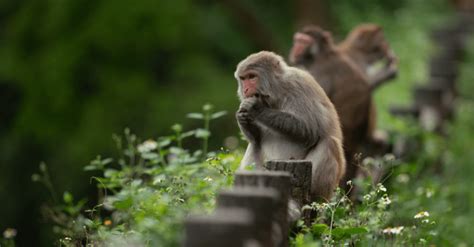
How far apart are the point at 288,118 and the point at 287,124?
0.03 metres

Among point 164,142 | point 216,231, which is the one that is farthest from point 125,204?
point 216,231

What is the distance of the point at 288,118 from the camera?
5.64 meters

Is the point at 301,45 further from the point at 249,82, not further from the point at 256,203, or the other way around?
the point at 256,203

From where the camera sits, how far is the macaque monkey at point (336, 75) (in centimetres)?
830

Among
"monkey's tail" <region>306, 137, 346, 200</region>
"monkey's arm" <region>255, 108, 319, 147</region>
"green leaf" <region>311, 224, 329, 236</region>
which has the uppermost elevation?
"monkey's arm" <region>255, 108, 319, 147</region>

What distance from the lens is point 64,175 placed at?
15.6 m

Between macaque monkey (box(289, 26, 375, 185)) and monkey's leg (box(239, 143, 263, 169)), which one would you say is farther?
→ macaque monkey (box(289, 26, 375, 185))

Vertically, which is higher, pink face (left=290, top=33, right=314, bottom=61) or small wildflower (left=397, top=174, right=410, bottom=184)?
pink face (left=290, top=33, right=314, bottom=61)

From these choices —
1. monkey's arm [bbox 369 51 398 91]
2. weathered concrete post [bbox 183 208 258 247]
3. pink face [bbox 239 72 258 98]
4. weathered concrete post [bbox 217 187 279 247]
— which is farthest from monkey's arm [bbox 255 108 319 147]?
monkey's arm [bbox 369 51 398 91]

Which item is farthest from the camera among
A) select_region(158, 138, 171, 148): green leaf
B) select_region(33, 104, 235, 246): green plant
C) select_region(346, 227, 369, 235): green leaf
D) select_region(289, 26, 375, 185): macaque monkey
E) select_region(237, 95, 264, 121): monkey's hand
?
select_region(289, 26, 375, 185): macaque monkey

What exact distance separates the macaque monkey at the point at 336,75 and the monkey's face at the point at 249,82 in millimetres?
2705

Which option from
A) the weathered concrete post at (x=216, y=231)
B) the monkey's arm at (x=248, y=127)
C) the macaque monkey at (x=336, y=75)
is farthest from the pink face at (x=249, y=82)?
the macaque monkey at (x=336, y=75)

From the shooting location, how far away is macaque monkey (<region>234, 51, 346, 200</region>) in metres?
5.60

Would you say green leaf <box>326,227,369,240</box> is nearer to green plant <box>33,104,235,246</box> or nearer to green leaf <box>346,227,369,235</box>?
green leaf <box>346,227,369,235</box>
